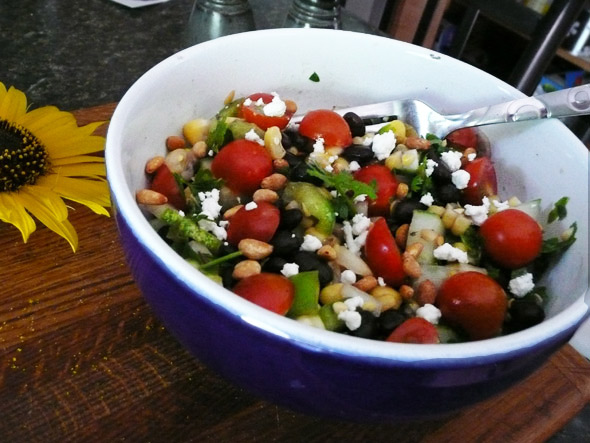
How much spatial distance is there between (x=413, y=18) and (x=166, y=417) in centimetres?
185

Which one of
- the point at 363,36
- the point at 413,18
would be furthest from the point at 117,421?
the point at 413,18

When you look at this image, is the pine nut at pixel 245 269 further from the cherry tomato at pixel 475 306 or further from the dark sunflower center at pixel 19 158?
the dark sunflower center at pixel 19 158

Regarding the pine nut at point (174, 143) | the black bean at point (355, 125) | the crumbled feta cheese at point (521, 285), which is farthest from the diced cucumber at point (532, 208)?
the pine nut at point (174, 143)

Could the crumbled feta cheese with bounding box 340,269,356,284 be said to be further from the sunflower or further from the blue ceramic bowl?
the sunflower

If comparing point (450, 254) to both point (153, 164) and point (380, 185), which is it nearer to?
point (380, 185)

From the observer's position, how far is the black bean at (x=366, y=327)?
1.85 feet

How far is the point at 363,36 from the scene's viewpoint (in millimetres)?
892

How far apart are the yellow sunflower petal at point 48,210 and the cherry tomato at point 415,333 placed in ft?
1.38

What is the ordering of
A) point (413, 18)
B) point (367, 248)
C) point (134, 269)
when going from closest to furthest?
1. point (134, 269)
2. point (367, 248)
3. point (413, 18)

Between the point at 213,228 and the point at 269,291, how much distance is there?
0.13 metres

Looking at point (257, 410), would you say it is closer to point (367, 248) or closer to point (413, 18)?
point (367, 248)

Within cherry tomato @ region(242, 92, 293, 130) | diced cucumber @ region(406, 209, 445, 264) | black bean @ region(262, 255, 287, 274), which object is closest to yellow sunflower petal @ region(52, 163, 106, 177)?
cherry tomato @ region(242, 92, 293, 130)

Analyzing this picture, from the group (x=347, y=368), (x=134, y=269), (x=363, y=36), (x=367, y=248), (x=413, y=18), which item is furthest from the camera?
(x=413, y=18)

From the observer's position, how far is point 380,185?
76 cm
